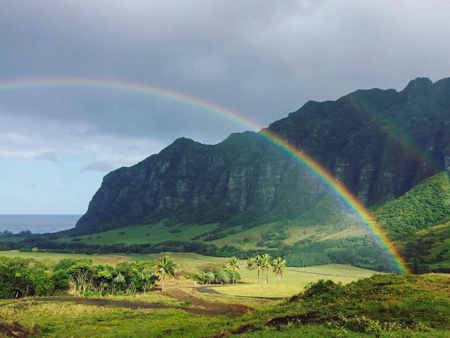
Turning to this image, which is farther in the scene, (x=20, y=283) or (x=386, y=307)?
(x=20, y=283)

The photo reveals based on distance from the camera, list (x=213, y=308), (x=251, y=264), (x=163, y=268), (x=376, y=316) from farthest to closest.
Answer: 1. (x=251, y=264)
2. (x=163, y=268)
3. (x=213, y=308)
4. (x=376, y=316)

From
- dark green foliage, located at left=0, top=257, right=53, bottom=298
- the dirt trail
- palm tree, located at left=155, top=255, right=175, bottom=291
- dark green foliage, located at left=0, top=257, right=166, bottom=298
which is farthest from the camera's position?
palm tree, located at left=155, top=255, right=175, bottom=291

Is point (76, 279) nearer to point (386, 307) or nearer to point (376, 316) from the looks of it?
point (386, 307)

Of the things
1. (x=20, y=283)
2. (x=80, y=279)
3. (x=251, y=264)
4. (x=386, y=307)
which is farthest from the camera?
(x=251, y=264)

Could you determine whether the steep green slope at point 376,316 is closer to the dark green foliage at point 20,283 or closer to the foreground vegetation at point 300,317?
the foreground vegetation at point 300,317

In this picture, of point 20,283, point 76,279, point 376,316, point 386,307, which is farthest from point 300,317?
point 76,279

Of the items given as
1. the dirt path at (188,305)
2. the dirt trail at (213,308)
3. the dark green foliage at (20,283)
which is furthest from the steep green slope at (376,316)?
the dark green foliage at (20,283)

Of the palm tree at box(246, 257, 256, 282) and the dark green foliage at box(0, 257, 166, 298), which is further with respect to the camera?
the palm tree at box(246, 257, 256, 282)

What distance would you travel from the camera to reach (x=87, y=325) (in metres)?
66.7

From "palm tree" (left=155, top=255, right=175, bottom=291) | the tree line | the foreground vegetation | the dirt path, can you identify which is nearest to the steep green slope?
the foreground vegetation

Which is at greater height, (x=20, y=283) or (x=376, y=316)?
(x=376, y=316)

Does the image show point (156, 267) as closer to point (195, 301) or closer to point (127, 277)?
point (127, 277)

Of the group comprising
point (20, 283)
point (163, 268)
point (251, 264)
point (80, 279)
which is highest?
point (251, 264)

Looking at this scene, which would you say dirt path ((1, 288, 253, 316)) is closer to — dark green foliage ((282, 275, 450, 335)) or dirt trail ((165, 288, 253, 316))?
dirt trail ((165, 288, 253, 316))
